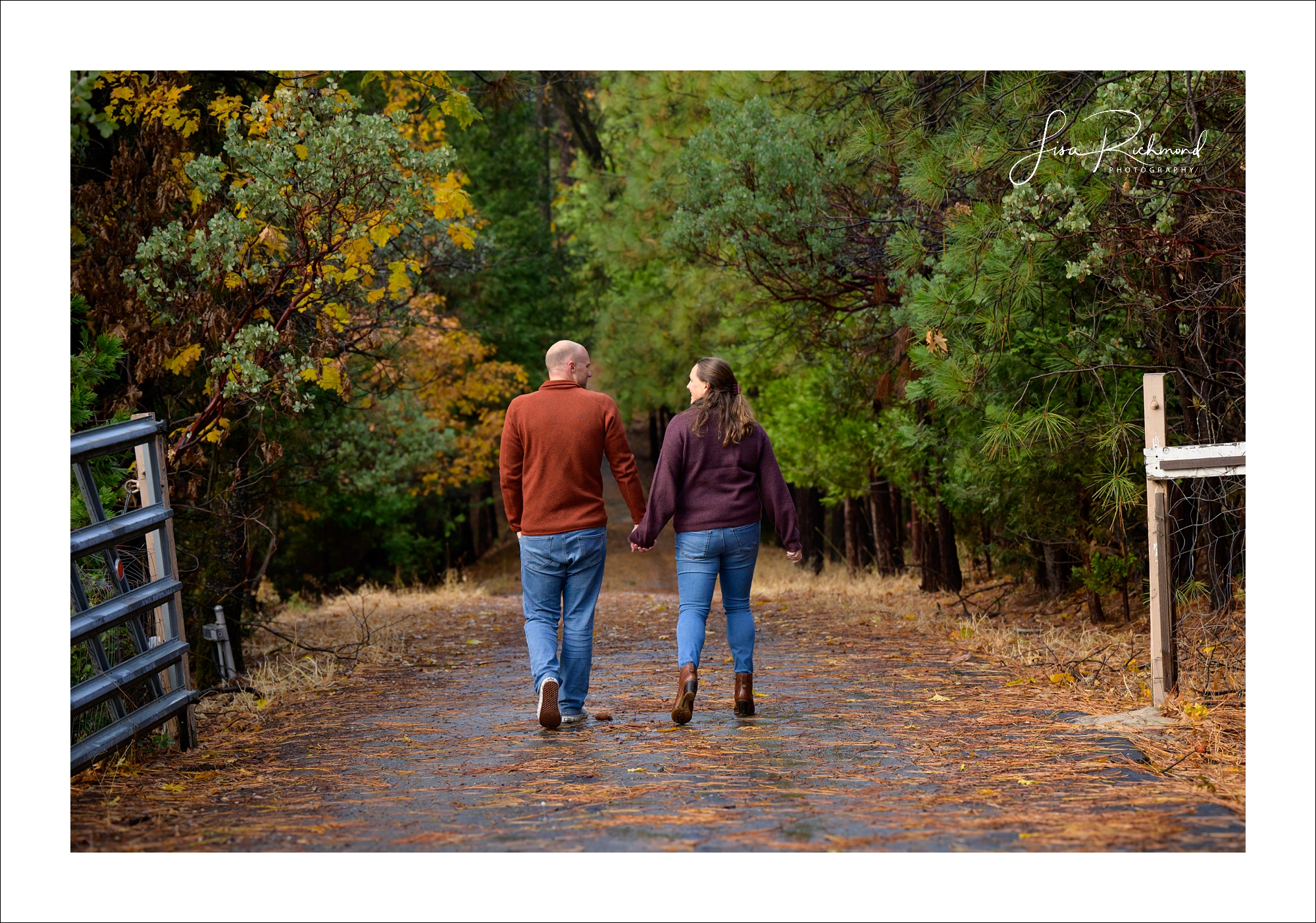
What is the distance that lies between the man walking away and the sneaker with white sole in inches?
3.1

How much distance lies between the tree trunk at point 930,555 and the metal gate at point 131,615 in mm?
8982

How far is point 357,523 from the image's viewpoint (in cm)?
2217

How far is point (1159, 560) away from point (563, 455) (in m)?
2.91

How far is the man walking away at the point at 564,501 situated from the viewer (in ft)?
21.1

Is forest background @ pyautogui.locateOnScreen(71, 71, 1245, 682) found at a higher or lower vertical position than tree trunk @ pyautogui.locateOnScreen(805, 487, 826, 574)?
higher

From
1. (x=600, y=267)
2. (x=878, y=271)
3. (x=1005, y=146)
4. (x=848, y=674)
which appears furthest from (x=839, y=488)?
(x=600, y=267)

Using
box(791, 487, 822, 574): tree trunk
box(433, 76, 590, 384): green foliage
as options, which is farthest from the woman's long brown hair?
box(433, 76, 590, 384): green foliage

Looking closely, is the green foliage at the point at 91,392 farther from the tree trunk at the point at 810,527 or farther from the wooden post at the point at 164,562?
the tree trunk at the point at 810,527

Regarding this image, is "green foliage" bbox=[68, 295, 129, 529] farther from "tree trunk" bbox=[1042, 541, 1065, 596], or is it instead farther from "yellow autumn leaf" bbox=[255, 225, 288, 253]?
"tree trunk" bbox=[1042, 541, 1065, 596]

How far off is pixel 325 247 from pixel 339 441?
540cm

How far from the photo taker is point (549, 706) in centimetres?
623

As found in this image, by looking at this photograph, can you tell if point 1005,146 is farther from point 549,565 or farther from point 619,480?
point 549,565

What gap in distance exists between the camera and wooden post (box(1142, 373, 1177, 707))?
5984 mm

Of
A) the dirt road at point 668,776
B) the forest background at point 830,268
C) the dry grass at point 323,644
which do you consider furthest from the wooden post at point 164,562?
the dry grass at point 323,644
